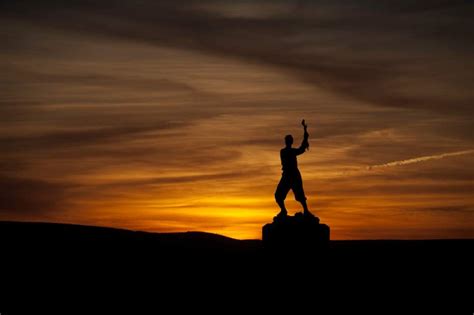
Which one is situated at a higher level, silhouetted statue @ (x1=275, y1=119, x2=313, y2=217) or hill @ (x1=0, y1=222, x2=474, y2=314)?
silhouetted statue @ (x1=275, y1=119, x2=313, y2=217)

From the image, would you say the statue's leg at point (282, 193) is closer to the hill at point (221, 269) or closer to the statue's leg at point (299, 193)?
the statue's leg at point (299, 193)

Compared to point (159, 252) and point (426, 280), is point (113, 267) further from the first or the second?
point (426, 280)

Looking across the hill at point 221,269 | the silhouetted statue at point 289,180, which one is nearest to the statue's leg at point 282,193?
the silhouetted statue at point 289,180

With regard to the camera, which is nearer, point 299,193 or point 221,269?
point 299,193

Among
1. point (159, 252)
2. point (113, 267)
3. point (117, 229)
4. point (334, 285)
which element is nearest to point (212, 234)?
point (117, 229)

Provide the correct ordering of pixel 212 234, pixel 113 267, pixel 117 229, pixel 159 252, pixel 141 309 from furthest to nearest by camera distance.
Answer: pixel 212 234, pixel 117 229, pixel 159 252, pixel 113 267, pixel 141 309

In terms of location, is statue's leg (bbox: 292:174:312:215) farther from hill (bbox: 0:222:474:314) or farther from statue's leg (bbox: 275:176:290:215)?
hill (bbox: 0:222:474:314)

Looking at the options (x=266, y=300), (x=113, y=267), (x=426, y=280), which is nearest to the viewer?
(x=266, y=300)

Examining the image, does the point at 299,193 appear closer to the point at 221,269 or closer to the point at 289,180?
the point at 289,180

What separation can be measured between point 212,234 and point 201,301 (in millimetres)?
21066

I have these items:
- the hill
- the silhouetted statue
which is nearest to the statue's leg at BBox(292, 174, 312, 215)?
the silhouetted statue

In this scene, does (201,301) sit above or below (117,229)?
below

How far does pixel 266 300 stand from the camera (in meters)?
29.8

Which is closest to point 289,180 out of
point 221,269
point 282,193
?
point 282,193
